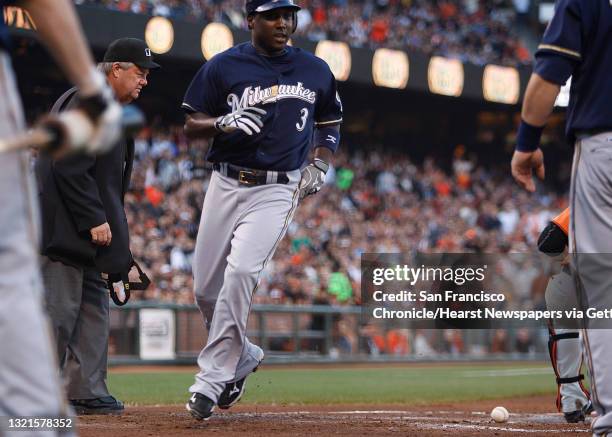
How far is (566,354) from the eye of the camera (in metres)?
6.63

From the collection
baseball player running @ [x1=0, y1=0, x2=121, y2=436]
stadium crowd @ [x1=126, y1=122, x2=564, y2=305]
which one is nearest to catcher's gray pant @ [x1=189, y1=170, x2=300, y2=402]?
baseball player running @ [x1=0, y1=0, x2=121, y2=436]

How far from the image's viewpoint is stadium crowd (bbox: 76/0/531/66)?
781 inches

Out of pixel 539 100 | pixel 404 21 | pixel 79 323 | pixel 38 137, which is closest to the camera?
pixel 38 137

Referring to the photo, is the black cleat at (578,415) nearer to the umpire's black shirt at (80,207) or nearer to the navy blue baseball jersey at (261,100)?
the navy blue baseball jersey at (261,100)

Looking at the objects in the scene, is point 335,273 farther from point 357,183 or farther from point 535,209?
point 535,209

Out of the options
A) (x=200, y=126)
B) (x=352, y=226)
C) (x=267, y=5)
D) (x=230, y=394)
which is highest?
(x=267, y=5)

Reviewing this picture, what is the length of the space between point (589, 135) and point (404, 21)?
21004 mm

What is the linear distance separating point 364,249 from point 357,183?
127 inches

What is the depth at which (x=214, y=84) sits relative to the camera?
19.4 ft

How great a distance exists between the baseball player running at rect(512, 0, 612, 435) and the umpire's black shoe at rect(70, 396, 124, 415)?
318 cm

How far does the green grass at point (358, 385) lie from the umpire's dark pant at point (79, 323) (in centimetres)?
160

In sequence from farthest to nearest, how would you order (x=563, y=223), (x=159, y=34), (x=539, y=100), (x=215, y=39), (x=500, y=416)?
(x=215, y=39), (x=159, y=34), (x=500, y=416), (x=563, y=223), (x=539, y=100)

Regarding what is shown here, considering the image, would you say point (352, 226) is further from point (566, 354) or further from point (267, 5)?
point (267, 5)

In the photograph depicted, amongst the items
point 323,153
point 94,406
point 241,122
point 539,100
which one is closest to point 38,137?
point 539,100
